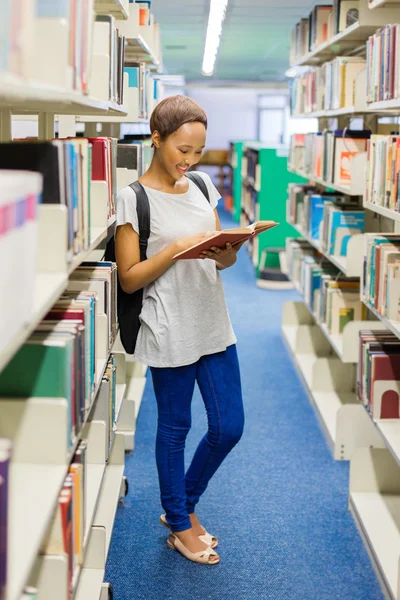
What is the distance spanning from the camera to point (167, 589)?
8.57 ft

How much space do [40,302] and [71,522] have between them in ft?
1.96

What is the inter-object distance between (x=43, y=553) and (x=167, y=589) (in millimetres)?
1123

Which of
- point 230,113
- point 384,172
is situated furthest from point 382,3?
point 230,113

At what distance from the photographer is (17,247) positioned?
1134 millimetres

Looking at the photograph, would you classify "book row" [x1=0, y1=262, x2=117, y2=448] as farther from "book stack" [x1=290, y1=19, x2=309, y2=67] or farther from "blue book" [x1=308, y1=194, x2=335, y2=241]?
"book stack" [x1=290, y1=19, x2=309, y2=67]

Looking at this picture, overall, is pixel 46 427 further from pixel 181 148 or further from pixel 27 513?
pixel 181 148

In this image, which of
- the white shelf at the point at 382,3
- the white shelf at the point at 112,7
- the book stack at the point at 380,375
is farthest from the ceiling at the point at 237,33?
the book stack at the point at 380,375

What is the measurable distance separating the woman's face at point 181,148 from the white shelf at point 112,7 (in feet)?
2.38

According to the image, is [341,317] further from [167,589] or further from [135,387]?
[167,589]

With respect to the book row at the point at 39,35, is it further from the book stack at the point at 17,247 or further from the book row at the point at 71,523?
the book row at the point at 71,523

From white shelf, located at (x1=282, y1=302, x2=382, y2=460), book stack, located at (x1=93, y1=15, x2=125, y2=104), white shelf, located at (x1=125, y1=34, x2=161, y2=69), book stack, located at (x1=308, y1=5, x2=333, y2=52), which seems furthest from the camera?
book stack, located at (x1=308, y1=5, x2=333, y2=52)

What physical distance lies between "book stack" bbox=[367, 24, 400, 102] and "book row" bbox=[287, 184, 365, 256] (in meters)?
0.87

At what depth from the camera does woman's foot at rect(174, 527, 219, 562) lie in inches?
109

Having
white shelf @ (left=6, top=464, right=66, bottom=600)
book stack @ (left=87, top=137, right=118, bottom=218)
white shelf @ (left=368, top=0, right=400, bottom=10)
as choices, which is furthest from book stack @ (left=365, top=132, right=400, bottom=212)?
white shelf @ (left=6, top=464, right=66, bottom=600)
